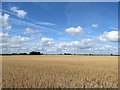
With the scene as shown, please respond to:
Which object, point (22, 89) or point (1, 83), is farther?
point (1, 83)

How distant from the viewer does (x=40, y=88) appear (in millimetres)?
11430

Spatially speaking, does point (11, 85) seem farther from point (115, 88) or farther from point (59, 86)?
point (115, 88)

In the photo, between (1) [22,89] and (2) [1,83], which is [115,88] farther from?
(2) [1,83]

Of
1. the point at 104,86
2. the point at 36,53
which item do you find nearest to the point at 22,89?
the point at 104,86

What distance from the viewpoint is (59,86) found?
464 inches

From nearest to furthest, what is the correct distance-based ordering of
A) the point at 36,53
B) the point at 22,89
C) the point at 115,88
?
the point at 22,89, the point at 115,88, the point at 36,53

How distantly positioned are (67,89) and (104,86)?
214 cm

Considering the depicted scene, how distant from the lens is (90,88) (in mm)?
11766

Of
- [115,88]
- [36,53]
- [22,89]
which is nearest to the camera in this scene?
[22,89]

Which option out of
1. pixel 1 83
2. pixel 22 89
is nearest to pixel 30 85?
pixel 22 89

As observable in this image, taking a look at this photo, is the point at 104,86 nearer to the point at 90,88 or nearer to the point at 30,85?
the point at 90,88

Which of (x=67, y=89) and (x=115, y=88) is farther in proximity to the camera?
(x=115, y=88)

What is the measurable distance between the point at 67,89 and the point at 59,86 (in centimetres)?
57

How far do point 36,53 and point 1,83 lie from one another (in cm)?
8449
